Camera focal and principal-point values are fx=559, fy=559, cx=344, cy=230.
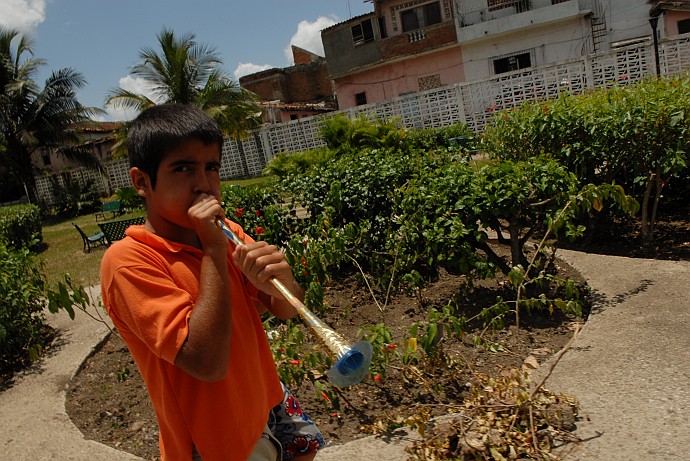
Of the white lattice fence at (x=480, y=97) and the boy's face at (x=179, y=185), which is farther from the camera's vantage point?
the white lattice fence at (x=480, y=97)

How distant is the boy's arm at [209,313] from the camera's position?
1.29 metres

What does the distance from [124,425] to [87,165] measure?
77.0 feet

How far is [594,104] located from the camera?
16.1 ft

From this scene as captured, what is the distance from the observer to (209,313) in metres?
1.31

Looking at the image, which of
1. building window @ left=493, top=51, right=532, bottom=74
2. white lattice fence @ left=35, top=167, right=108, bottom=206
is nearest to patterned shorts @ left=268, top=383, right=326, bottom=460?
building window @ left=493, top=51, right=532, bottom=74

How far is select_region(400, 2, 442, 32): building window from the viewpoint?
76.4ft

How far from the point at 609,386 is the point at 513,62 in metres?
21.7

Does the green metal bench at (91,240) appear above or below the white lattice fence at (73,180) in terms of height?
below

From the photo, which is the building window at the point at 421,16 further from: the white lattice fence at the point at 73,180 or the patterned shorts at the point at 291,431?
the patterned shorts at the point at 291,431

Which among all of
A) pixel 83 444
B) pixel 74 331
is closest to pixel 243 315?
pixel 83 444

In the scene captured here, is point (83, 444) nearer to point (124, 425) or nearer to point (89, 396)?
point (124, 425)

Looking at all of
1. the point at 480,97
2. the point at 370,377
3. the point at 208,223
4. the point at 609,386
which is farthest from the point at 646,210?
the point at 480,97

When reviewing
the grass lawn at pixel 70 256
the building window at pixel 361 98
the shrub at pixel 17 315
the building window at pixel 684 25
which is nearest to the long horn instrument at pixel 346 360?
the shrub at pixel 17 315

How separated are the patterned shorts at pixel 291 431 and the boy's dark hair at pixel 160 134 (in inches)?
31.6
